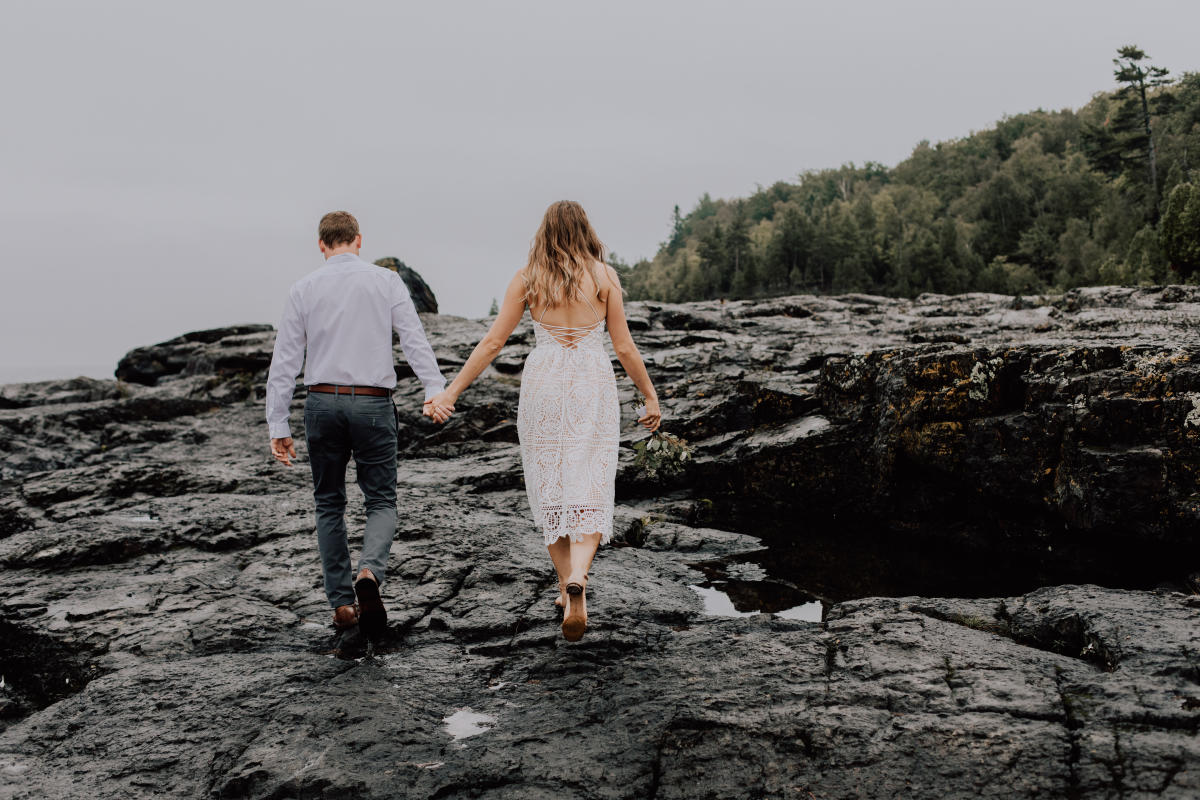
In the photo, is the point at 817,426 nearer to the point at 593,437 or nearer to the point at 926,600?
the point at 926,600

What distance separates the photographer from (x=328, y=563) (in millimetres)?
5516

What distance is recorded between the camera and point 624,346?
5.56 m

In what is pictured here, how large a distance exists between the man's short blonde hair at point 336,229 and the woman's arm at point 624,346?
2017mm

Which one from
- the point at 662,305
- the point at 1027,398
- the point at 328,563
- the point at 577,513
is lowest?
the point at 328,563

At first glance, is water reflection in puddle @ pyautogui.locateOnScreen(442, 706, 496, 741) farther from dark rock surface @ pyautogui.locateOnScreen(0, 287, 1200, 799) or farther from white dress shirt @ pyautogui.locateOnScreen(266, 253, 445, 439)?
white dress shirt @ pyautogui.locateOnScreen(266, 253, 445, 439)

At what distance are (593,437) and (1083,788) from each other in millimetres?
3359

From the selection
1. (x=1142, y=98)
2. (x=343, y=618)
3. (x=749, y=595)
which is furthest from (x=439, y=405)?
(x=1142, y=98)

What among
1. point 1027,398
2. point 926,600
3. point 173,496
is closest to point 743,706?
point 926,600

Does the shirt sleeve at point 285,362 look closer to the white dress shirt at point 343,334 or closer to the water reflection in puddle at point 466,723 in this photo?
the white dress shirt at point 343,334

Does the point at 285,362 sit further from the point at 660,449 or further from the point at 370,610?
the point at 660,449

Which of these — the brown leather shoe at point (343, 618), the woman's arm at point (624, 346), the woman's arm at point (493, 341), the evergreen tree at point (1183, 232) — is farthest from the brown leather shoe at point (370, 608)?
the evergreen tree at point (1183, 232)

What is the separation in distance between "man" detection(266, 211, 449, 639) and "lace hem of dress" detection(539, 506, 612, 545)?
43.6 inches

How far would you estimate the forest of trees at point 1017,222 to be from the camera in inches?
2429

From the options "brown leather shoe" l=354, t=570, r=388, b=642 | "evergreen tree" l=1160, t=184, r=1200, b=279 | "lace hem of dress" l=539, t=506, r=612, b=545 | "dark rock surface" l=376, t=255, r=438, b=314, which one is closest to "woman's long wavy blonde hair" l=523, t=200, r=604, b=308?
"lace hem of dress" l=539, t=506, r=612, b=545
